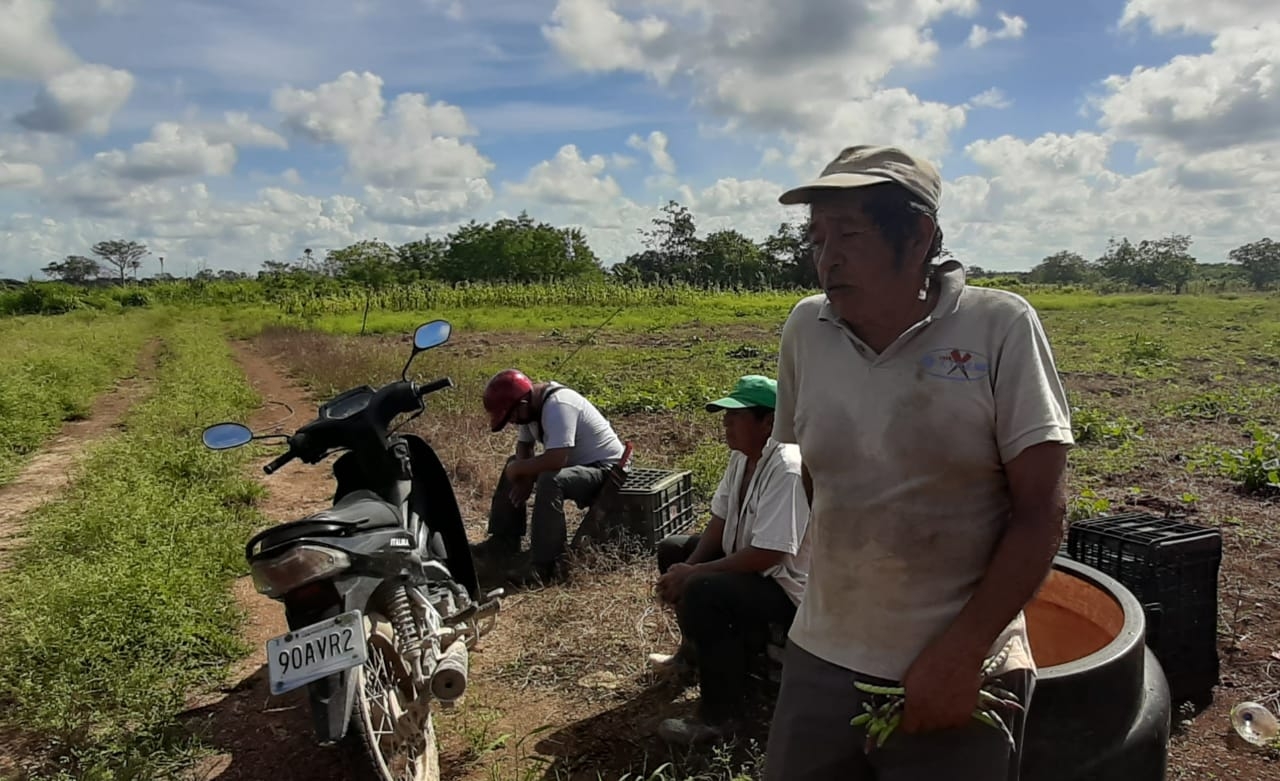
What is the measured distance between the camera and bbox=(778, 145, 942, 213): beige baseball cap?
1.56 m

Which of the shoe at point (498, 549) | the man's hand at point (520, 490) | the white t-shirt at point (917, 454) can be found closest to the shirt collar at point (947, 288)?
the white t-shirt at point (917, 454)

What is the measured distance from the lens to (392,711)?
270 centimetres

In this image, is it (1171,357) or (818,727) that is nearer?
(818,727)

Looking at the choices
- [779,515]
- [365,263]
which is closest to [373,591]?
[779,515]

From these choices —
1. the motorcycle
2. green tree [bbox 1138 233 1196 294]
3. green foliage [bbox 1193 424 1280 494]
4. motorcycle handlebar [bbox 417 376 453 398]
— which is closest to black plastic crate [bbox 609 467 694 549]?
the motorcycle

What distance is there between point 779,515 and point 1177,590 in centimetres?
153

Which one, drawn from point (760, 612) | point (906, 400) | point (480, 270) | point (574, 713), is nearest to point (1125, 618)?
point (760, 612)

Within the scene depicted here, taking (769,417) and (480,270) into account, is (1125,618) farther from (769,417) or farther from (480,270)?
(480,270)

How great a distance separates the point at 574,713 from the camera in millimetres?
3443

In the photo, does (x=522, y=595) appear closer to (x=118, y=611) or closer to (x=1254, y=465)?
(x=118, y=611)

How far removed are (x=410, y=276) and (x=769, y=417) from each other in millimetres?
47287

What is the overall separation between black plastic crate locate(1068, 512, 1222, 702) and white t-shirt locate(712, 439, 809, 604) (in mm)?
1243

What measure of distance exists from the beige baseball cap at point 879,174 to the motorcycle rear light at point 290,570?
171cm

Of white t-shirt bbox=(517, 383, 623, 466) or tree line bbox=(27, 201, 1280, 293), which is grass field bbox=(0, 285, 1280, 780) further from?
tree line bbox=(27, 201, 1280, 293)
